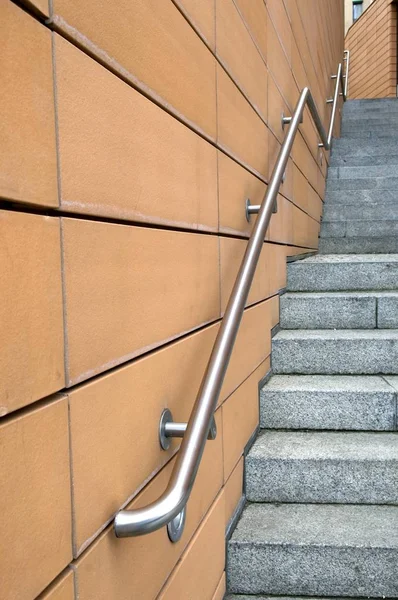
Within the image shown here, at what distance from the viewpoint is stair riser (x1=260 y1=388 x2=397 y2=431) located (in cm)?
215

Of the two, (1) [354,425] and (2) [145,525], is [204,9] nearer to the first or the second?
(2) [145,525]

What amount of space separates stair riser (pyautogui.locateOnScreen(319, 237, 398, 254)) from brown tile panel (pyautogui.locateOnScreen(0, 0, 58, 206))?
346 cm

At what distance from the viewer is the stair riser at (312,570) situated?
5.35ft

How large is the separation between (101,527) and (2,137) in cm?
56

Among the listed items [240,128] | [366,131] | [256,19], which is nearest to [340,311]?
[240,128]

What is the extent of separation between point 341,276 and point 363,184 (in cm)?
207

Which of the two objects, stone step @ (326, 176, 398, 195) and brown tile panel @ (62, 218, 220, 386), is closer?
brown tile panel @ (62, 218, 220, 386)

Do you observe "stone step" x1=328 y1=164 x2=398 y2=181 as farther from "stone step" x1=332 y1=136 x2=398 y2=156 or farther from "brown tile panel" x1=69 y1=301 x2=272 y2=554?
"brown tile panel" x1=69 y1=301 x2=272 y2=554

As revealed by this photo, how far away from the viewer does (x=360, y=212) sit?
4438 millimetres

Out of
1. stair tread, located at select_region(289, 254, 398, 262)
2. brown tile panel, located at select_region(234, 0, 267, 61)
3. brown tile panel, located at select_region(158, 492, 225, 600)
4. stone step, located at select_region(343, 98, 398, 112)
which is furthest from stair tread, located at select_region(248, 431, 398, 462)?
stone step, located at select_region(343, 98, 398, 112)

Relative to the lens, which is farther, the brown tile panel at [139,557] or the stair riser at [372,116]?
the stair riser at [372,116]

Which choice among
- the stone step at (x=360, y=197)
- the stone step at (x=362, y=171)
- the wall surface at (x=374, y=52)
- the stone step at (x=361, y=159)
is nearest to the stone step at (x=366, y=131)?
the stone step at (x=361, y=159)

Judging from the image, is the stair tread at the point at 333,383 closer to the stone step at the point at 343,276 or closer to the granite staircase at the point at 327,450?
the granite staircase at the point at 327,450

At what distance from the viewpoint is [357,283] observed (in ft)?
10.1
